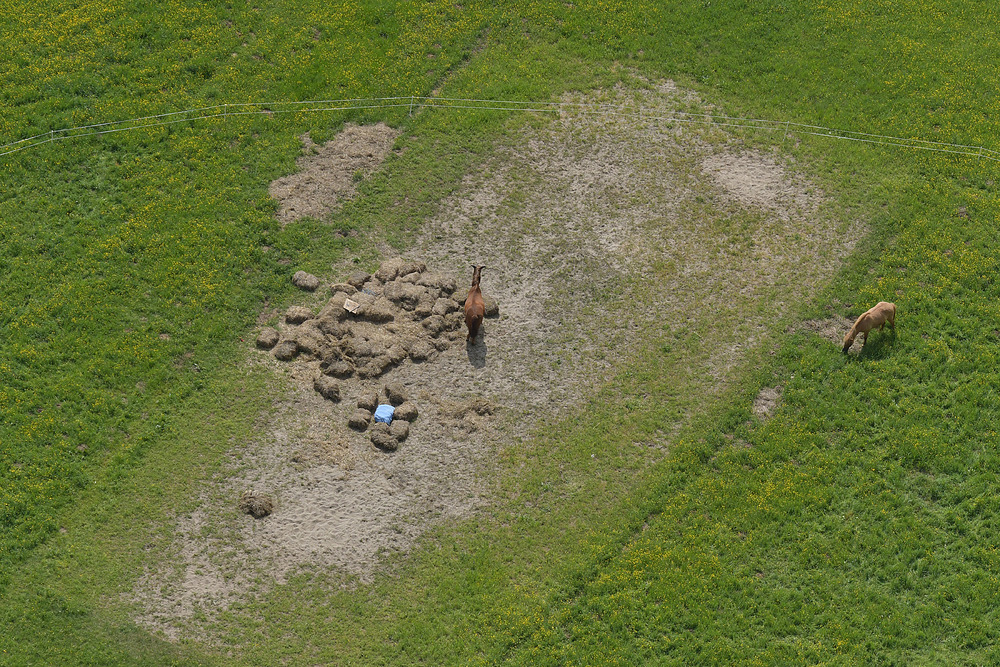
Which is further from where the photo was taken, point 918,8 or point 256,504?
point 918,8

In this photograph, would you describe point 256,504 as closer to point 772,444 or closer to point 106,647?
point 106,647

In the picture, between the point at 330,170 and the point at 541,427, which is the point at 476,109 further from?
the point at 541,427

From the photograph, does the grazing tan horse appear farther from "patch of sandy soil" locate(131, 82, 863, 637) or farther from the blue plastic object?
the blue plastic object

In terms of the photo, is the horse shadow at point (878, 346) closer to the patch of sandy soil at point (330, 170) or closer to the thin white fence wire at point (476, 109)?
the thin white fence wire at point (476, 109)

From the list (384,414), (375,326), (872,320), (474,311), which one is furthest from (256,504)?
(872,320)

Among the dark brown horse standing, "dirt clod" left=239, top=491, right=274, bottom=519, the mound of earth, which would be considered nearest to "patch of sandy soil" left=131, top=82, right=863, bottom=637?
"dirt clod" left=239, top=491, right=274, bottom=519

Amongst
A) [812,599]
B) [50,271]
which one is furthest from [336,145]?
→ [812,599]

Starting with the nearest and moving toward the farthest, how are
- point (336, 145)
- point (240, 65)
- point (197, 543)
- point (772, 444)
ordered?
point (197, 543) → point (772, 444) → point (336, 145) → point (240, 65)
